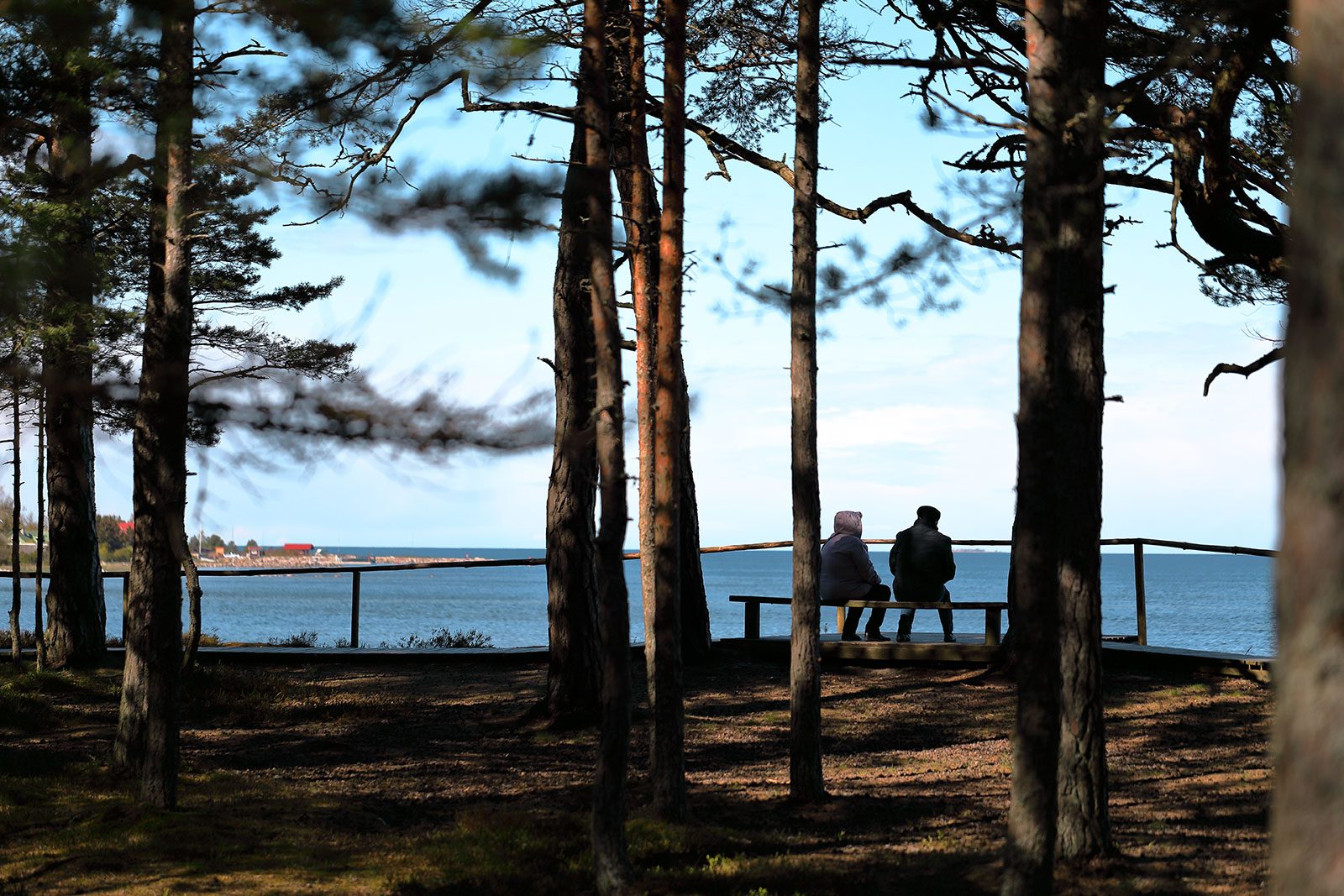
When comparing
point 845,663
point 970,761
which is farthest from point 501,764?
point 845,663

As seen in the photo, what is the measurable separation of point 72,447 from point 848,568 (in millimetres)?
7785

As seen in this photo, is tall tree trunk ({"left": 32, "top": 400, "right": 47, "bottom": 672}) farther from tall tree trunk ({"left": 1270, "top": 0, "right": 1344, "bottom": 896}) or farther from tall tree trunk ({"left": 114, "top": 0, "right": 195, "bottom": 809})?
tall tree trunk ({"left": 1270, "top": 0, "right": 1344, "bottom": 896})

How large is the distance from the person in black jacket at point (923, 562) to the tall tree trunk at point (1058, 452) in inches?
239

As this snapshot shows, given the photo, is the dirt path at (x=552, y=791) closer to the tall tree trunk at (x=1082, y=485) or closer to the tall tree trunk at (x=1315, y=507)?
the tall tree trunk at (x=1082, y=485)

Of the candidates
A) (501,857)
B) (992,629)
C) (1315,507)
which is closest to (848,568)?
(992,629)

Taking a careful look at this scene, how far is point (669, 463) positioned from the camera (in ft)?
24.3

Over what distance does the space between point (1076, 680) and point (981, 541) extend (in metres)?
8.31

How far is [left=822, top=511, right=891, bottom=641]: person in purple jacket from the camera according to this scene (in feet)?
41.0

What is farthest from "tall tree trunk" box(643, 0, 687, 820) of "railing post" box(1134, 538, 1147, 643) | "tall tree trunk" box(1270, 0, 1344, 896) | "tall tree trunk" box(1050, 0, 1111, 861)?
"railing post" box(1134, 538, 1147, 643)

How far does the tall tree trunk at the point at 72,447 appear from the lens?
991cm

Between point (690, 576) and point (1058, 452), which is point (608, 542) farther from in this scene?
point (690, 576)

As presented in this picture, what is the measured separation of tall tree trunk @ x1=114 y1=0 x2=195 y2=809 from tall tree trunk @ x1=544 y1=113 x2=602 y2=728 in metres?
3.42

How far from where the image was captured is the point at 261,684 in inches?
450

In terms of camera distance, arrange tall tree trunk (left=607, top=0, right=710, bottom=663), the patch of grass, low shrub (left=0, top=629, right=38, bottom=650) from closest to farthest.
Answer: the patch of grass
tall tree trunk (left=607, top=0, right=710, bottom=663)
low shrub (left=0, top=629, right=38, bottom=650)
